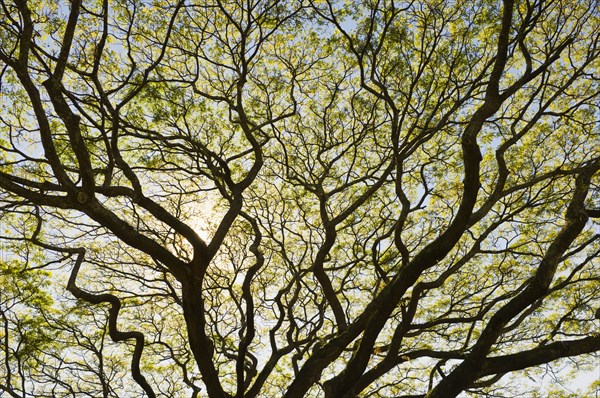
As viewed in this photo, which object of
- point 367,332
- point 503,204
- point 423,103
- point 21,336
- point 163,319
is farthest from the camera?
point 163,319

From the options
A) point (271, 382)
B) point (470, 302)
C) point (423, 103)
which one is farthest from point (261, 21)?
point (271, 382)

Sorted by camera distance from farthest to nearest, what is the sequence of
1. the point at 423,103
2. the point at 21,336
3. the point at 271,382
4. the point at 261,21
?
the point at 271,382 < the point at 21,336 < the point at 423,103 < the point at 261,21

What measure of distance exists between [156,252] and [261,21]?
3983mm

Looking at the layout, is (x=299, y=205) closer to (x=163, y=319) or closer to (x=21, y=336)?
(x=163, y=319)

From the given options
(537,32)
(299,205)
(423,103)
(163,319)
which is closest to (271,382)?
(163,319)

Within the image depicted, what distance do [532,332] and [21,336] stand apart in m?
10.5

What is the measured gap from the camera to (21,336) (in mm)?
9062

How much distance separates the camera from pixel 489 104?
4531 millimetres

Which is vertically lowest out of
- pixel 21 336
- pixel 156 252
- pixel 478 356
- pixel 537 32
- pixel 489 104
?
→ pixel 478 356

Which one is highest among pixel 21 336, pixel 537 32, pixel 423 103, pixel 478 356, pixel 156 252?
pixel 537 32

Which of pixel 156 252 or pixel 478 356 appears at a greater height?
pixel 156 252

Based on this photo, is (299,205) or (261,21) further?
(299,205)

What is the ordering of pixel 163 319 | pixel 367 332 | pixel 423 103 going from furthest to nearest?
pixel 163 319 < pixel 423 103 < pixel 367 332

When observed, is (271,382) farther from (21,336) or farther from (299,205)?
(21,336)
